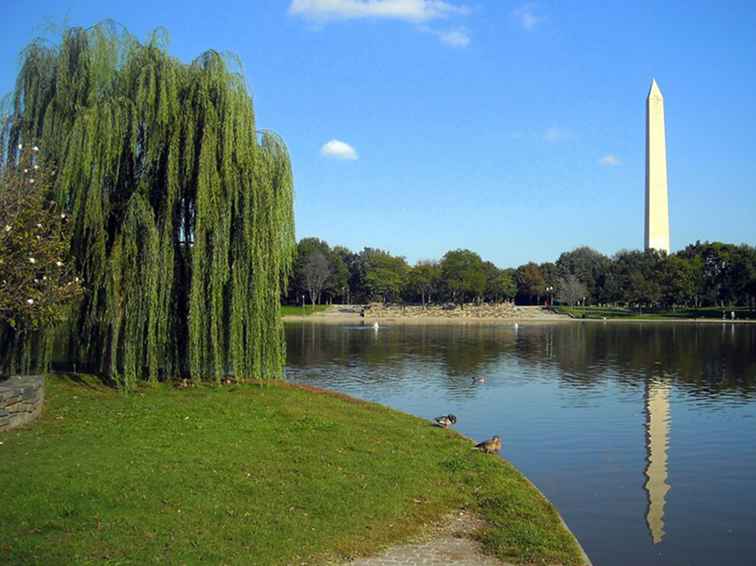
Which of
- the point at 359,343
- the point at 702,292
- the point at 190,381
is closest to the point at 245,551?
the point at 190,381

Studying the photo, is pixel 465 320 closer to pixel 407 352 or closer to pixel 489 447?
pixel 407 352

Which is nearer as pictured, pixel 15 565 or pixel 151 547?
pixel 15 565

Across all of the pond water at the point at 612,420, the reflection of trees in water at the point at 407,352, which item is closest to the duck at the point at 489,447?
the pond water at the point at 612,420

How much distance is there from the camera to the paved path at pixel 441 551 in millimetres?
7418

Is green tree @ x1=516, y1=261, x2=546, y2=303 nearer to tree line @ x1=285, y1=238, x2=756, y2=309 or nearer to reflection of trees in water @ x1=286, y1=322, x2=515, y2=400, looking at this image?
tree line @ x1=285, y1=238, x2=756, y2=309

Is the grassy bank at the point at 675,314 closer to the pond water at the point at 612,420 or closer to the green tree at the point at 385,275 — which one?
the green tree at the point at 385,275

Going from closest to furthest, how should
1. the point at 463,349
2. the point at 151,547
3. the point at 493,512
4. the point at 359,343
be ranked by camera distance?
the point at 151,547 < the point at 493,512 < the point at 463,349 < the point at 359,343

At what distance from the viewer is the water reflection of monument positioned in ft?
36.7

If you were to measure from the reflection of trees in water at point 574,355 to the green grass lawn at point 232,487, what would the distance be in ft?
45.6

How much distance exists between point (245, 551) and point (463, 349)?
36436mm

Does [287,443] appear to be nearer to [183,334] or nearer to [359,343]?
[183,334]

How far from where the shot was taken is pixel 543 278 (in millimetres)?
118562

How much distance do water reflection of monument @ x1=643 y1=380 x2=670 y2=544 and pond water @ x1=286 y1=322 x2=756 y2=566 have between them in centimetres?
4

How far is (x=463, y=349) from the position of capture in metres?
42.9
